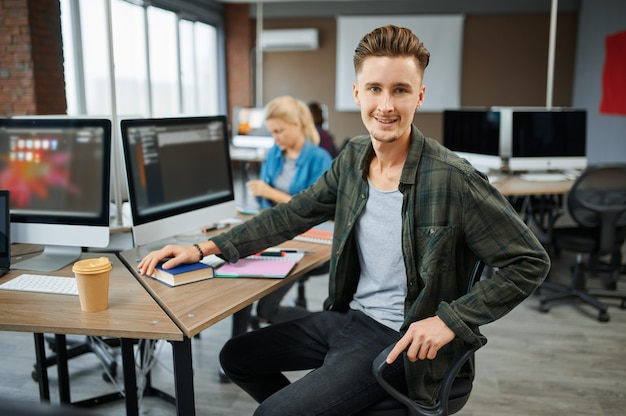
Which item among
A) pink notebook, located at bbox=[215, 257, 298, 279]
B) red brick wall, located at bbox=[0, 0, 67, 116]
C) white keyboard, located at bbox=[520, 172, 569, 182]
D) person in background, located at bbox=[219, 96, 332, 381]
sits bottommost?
pink notebook, located at bbox=[215, 257, 298, 279]

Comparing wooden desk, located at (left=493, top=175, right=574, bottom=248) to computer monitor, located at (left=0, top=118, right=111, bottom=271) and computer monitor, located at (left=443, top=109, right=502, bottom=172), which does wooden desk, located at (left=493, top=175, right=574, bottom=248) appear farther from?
computer monitor, located at (left=0, top=118, right=111, bottom=271)

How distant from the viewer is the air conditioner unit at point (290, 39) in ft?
29.3

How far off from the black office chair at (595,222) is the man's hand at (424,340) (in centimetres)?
233

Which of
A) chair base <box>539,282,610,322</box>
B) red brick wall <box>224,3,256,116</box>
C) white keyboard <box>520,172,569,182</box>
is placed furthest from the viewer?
red brick wall <box>224,3,256,116</box>

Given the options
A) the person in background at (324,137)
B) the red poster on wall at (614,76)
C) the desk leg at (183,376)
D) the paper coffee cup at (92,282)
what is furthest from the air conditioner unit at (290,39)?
the desk leg at (183,376)

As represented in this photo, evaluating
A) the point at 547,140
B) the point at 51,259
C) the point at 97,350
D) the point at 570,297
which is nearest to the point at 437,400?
the point at 51,259

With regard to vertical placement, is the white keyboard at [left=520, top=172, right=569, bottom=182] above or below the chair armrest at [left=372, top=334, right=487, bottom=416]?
above

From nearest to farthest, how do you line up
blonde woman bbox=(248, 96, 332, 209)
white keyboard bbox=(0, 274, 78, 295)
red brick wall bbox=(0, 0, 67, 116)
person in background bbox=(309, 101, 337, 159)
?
white keyboard bbox=(0, 274, 78, 295)
blonde woman bbox=(248, 96, 332, 209)
person in background bbox=(309, 101, 337, 159)
red brick wall bbox=(0, 0, 67, 116)

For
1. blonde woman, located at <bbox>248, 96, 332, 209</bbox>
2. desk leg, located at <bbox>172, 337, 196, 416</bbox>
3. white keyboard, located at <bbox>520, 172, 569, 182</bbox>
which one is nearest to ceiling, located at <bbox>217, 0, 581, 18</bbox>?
white keyboard, located at <bbox>520, 172, 569, 182</bbox>

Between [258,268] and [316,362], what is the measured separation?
37cm

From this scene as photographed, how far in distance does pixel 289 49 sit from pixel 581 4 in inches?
175

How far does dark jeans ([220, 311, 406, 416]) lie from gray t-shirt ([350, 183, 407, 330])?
0.04 m

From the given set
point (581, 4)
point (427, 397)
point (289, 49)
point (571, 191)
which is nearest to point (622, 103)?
point (581, 4)

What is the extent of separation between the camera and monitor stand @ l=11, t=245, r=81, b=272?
1.82 metres
